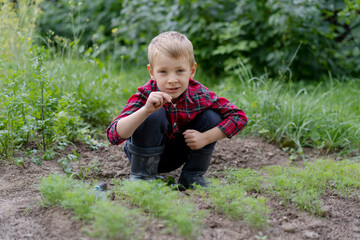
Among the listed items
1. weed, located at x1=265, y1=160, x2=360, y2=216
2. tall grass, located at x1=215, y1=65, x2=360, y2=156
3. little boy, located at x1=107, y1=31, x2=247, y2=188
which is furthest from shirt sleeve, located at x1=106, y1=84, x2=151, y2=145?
tall grass, located at x1=215, y1=65, x2=360, y2=156

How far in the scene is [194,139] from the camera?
247 cm

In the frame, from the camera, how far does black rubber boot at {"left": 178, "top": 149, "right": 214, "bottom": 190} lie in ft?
8.57

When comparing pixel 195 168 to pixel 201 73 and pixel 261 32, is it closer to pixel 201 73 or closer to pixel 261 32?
pixel 201 73

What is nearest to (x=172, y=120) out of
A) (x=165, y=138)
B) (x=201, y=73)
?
(x=165, y=138)

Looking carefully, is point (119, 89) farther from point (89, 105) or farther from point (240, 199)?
point (240, 199)

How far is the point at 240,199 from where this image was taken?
2033mm

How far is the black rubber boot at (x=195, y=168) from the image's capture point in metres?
2.61

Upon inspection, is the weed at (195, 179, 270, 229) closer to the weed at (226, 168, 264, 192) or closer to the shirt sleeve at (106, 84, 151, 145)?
the weed at (226, 168, 264, 192)

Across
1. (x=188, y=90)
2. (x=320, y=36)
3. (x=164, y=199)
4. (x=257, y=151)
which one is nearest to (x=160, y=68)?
(x=188, y=90)

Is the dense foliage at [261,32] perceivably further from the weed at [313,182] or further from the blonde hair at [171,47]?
the blonde hair at [171,47]

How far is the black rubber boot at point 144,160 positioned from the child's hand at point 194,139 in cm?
17

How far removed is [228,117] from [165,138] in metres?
0.42

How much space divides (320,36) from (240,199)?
3.80 metres

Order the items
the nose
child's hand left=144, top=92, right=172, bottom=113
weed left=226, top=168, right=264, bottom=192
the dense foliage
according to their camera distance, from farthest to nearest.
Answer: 1. the dense foliage
2. weed left=226, top=168, right=264, bottom=192
3. the nose
4. child's hand left=144, top=92, right=172, bottom=113
